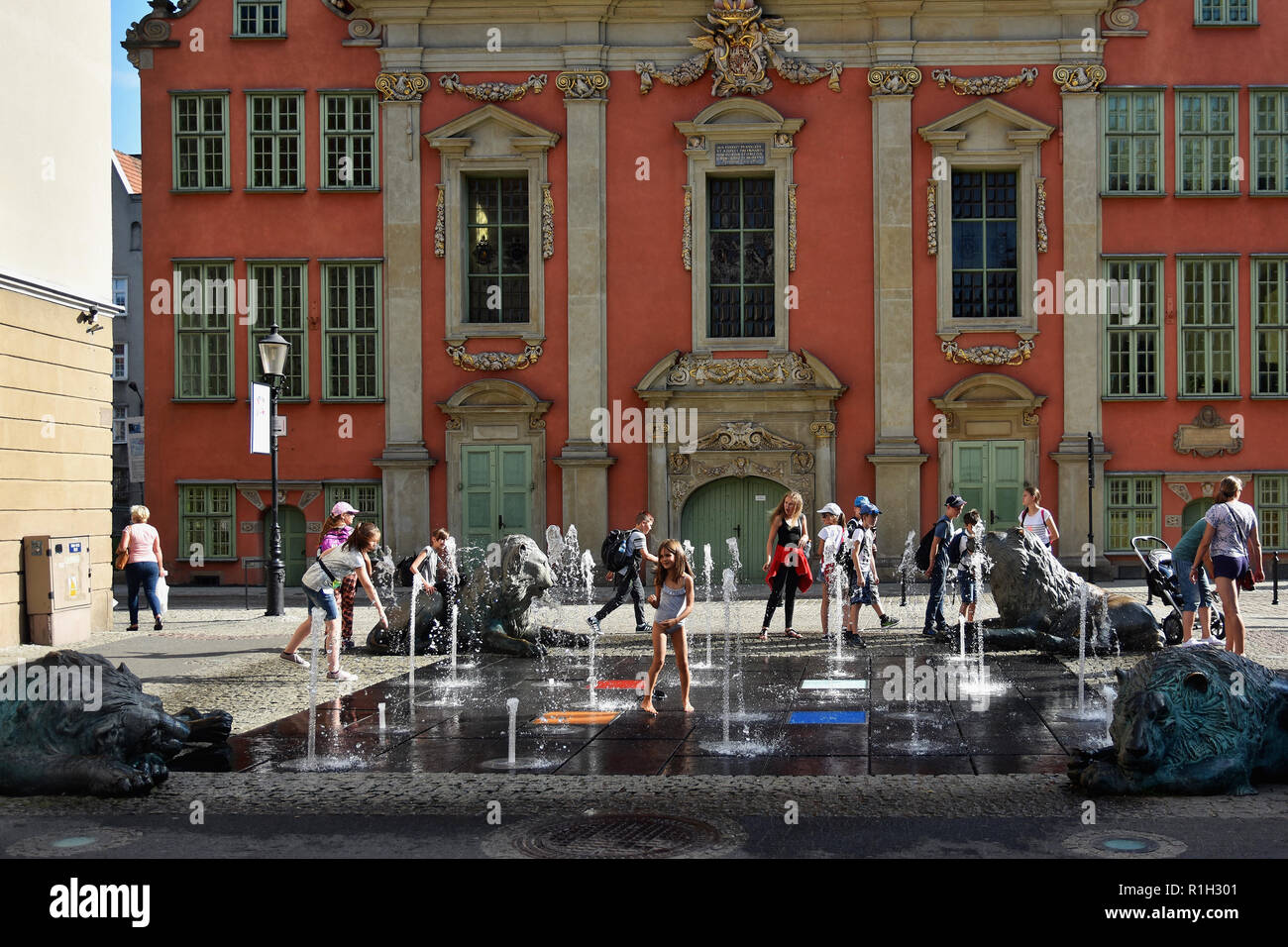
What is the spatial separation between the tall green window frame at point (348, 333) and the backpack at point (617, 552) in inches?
433

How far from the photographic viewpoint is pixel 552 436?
26719 millimetres

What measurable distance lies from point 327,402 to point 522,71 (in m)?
7.56

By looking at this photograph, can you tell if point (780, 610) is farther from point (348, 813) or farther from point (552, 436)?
point (348, 813)

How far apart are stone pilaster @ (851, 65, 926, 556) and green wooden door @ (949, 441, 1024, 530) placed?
0.84 m

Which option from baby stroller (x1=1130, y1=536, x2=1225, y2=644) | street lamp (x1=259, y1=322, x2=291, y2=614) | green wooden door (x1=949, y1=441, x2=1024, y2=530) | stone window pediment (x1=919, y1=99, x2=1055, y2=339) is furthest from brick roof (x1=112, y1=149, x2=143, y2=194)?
baby stroller (x1=1130, y1=536, x2=1225, y2=644)

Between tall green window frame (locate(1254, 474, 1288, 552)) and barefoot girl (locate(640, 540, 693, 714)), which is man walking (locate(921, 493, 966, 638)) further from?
tall green window frame (locate(1254, 474, 1288, 552))

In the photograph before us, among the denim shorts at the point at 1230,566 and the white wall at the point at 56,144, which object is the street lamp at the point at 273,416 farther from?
the denim shorts at the point at 1230,566

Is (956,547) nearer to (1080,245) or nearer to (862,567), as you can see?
(862,567)

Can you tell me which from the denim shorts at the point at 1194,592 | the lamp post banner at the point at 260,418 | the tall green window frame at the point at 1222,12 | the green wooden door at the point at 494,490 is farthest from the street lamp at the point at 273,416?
the tall green window frame at the point at 1222,12

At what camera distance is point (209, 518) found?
2714cm

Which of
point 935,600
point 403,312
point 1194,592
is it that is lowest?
point 935,600

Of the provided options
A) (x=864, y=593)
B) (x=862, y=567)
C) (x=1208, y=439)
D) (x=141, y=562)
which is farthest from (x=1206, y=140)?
(x=141, y=562)

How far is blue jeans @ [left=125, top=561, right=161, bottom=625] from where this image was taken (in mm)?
18328

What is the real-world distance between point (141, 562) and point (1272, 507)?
67.1ft
